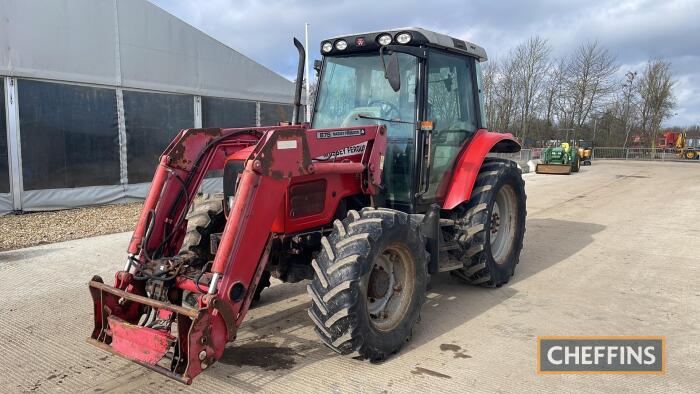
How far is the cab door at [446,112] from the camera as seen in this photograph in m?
4.80

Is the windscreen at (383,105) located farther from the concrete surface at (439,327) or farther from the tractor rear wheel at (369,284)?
the concrete surface at (439,327)

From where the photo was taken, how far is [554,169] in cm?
2205

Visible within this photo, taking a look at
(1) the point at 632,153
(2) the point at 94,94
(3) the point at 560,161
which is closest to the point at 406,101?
(2) the point at 94,94

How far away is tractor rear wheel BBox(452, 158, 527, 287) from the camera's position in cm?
489

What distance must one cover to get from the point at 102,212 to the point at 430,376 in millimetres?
8666

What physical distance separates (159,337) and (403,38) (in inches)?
122

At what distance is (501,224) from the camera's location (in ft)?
19.2

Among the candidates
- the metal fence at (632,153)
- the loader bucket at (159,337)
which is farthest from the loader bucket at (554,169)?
the metal fence at (632,153)

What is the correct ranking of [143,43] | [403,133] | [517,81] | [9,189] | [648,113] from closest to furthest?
1. [403,133]
2. [9,189]
3. [143,43]
4. [517,81]
5. [648,113]

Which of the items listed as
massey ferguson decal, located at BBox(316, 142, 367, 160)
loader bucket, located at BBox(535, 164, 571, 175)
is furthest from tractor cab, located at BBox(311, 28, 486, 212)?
loader bucket, located at BBox(535, 164, 571, 175)

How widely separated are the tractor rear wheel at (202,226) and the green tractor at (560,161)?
20349 millimetres

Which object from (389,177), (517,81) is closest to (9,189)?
(389,177)

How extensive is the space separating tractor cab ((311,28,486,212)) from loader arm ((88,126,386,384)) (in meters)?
0.66

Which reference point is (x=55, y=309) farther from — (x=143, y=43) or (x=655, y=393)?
(x=143, y=43)
